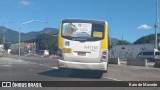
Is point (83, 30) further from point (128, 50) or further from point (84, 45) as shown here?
point (128, 50)

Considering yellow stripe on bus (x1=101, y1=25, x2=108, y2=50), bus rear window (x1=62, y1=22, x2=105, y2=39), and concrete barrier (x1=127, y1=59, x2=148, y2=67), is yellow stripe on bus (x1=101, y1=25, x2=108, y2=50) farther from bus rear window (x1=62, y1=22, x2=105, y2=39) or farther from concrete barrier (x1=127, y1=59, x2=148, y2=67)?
concrete barrier (x1=127, y1=59, x2=148, y2=67)

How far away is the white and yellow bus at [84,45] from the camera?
58.9 ft

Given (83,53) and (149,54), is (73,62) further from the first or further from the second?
(149,54)

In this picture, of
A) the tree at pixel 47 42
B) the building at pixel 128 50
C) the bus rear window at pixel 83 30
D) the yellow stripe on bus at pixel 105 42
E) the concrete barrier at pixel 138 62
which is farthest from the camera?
the tree at pixel 47 42

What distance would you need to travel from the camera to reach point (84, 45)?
1797cm

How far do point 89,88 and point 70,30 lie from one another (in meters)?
5.54

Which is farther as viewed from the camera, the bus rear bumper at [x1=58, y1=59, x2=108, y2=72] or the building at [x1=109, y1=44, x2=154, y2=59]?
the building at [x1=109, y1=44, x2=154, y2=59]

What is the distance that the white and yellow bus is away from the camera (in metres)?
17.9

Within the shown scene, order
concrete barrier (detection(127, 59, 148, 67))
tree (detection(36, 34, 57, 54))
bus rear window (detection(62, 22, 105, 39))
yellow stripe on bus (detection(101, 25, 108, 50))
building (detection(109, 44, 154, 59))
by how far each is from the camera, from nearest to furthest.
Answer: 1. yellow stripe on bus (detection(101, 25, 108, 50))
2. bus rear window (detection(62, 22, 105, 39))
3. concrete barrier (detection(127, 59, 148, 67))
4. building (detection(109, 44, 154, 59))
5. tree (detection(36, 34, 57, 54))

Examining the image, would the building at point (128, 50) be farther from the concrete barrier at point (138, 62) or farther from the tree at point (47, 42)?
the tree at point (47, 42)

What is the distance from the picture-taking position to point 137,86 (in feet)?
46.9

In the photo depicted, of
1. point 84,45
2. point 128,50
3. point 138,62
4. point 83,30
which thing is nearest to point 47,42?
point 128,50

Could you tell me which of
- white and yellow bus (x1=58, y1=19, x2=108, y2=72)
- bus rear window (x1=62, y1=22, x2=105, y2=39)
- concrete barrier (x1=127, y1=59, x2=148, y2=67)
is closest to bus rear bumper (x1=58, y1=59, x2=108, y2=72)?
white and yellow bus (x1=58, y1=19, x2=108, y2=72)

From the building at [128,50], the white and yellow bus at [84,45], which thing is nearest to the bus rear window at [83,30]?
the white and yellow bus at [84,45]
